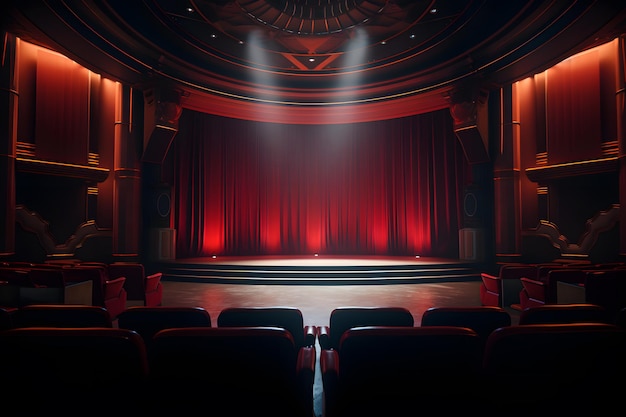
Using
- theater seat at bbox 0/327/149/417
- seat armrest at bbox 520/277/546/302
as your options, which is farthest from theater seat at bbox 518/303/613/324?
seat armrest at bbox 520/277/546/302

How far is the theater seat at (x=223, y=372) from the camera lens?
1.41 metres

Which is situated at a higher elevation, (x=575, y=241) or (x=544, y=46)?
(x=544, y=46)

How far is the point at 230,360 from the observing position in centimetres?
143

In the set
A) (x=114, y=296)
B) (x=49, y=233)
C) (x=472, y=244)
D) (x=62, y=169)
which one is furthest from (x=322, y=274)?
(x=62, y=169)

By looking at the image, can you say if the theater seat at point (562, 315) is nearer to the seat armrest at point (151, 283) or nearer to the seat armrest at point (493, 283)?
the seat armrest at point (493, 283)

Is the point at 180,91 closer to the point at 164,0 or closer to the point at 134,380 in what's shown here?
the point at 164,0

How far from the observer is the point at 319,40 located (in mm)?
9734

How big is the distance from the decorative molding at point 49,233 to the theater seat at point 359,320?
8.29 m

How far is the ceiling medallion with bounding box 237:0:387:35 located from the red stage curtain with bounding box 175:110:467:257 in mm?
4249

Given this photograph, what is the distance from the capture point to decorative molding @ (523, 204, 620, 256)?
802cm

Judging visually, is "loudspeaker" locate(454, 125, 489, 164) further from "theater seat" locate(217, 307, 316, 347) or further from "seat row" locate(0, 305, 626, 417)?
"seat row" locate(0, 305, 626, 417)

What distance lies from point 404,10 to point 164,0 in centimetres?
456

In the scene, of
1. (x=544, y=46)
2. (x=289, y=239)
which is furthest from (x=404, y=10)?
(x=289, y=239)

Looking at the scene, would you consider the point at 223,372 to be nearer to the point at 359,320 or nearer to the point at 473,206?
the point at 359,320
